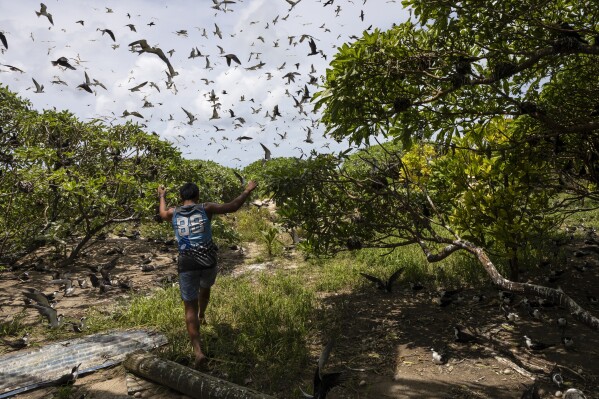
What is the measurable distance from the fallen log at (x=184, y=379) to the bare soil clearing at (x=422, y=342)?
0.19m

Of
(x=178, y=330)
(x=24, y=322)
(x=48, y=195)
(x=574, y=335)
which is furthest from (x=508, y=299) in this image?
(x=48, y=195)

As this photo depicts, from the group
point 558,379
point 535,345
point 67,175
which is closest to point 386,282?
point 535,345

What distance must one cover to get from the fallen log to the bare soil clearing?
0.62ft

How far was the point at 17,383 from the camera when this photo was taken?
4238 millimetres

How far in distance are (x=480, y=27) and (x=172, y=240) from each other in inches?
389

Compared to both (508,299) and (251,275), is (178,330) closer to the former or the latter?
(251,275)

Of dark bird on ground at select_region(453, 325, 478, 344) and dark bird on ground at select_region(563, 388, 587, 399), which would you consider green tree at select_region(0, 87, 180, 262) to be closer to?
dark bird on ground at select_region(453, 325, 478, 344)

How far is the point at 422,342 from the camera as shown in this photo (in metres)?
5.26

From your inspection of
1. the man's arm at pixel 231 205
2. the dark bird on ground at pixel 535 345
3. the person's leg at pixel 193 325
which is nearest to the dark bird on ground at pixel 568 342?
the dark bird on ground at pixel 535 345

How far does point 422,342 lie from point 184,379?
3079 mm

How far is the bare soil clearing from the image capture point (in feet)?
13.6

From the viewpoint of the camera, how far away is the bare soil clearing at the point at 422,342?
4.16m

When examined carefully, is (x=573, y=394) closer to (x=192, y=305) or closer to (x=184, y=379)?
(x=184, y=379)

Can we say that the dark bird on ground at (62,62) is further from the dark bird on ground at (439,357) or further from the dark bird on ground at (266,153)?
the dark bird on ground at (439,357)
